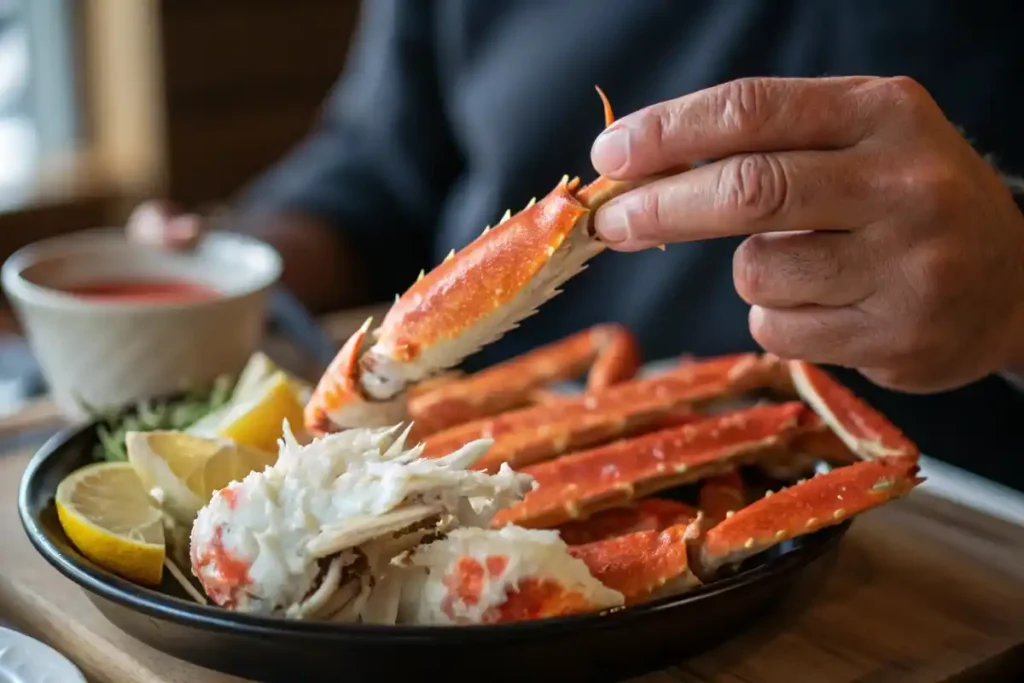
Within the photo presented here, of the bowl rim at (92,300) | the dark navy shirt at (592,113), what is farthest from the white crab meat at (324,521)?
the dark navy shirt at (592,113)

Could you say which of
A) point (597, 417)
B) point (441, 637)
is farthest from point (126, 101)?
point (441, 637)

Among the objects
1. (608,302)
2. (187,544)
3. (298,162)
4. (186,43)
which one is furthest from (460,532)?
(186,43)

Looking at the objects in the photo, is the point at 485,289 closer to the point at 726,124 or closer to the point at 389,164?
the point at 726,124

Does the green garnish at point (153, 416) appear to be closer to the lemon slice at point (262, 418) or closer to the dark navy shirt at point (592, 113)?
the lemon slice at point (262, 418)

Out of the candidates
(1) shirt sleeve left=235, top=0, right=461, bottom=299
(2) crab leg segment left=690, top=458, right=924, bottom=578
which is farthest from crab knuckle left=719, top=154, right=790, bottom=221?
(1) shirt sleeve left=235, top=0, right=461, bottom=299

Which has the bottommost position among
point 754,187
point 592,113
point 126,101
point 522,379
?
point 126,101
